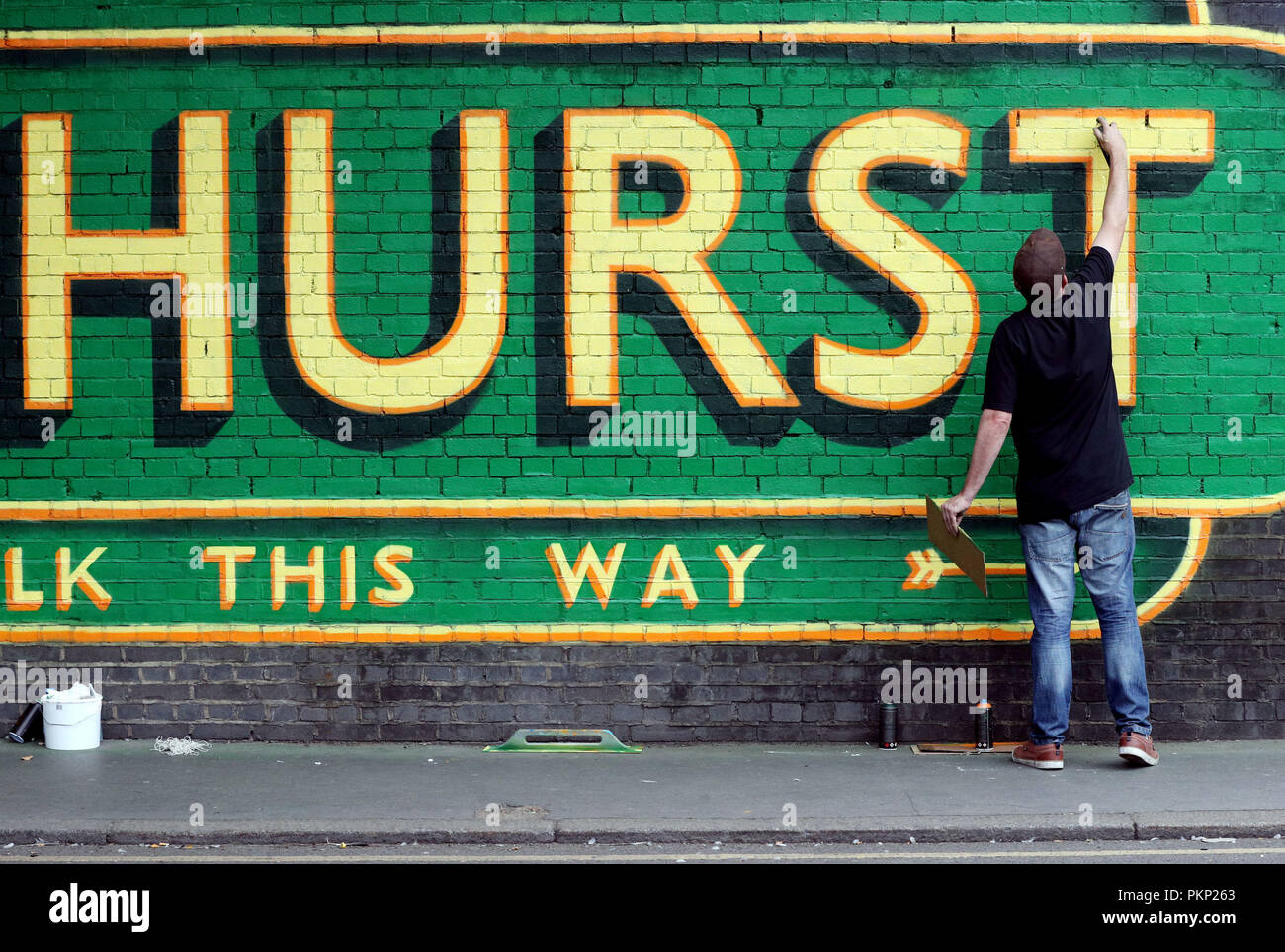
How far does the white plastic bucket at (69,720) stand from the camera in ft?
25.4

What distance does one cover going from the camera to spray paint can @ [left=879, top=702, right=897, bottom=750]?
7727 millimetres

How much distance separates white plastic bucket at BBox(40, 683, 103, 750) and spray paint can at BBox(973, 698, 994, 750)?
4.86 metres

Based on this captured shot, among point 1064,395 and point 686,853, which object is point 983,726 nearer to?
point 1064,395

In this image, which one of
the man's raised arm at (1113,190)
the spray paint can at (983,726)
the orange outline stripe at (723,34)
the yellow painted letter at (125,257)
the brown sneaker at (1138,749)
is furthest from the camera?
the yellow painted letter at (125,257)

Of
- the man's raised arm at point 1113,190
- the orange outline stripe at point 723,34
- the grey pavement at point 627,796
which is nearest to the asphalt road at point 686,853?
the grey pavement at point 627,796

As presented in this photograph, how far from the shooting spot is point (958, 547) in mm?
7320

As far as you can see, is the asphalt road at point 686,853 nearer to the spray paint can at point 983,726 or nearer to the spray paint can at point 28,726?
the spray paint can at point 983,726

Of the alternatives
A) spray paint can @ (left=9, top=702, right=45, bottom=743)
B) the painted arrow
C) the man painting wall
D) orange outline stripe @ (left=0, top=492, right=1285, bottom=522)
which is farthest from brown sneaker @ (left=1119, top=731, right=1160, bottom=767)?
spray paint can @ (left=9, top=702, right=45, bottom=743)

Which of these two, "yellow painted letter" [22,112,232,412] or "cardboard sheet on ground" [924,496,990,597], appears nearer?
"cardboard sheet on ground" [924,496,990,597]

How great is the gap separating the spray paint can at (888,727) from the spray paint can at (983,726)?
0.44 meters

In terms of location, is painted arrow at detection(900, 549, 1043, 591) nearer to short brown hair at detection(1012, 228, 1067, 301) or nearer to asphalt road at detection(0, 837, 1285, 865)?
short brown hair at detection(1012, 228, 1067, 301)

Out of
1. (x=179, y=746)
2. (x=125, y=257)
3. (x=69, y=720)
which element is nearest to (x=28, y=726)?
(x=69, y=720)

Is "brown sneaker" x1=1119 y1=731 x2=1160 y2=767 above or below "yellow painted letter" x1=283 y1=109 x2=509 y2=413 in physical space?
below

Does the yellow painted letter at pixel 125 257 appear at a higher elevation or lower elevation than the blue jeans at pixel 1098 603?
higher
